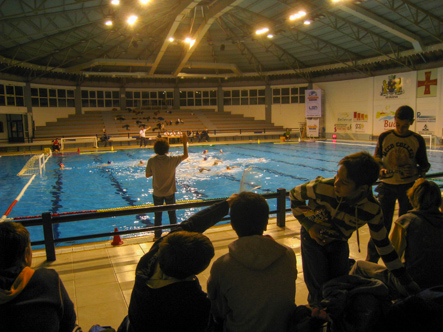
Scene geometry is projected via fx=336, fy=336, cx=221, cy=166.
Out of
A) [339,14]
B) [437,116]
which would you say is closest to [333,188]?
[339,14]

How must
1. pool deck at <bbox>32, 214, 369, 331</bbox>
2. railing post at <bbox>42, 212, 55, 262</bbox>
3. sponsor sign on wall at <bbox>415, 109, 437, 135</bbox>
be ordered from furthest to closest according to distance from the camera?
1. sponsor sign on wall at <bbox>415, 109, 437, 135</bbox>
2. railing post at <bbox>42, 212, 55, 262</bbox>
3. pool deck at <bbox>32, 214, 369, 331</bbox>

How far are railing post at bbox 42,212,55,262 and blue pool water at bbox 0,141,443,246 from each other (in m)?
2.60

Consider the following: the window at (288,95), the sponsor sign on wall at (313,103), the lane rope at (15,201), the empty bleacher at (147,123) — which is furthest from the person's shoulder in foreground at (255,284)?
the window at (288,95)

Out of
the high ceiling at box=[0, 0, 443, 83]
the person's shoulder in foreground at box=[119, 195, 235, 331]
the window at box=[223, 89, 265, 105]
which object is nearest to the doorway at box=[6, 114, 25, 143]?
the high ceiling at box=[0, 0, 443, 83]

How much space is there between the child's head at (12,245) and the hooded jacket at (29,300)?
1.9 inches

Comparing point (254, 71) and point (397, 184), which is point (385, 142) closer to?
point (397, 184)

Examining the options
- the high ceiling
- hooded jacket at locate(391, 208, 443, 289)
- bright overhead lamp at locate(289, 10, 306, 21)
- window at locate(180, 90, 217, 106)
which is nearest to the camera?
hooded jacket at locate(391, 208, 443, 289)

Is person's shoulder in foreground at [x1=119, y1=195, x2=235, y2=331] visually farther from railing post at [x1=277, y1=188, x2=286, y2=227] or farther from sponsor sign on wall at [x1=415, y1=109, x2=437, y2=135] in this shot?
sponsor sign on wall at [x1=415, y1=109, x2=437, y2=135]

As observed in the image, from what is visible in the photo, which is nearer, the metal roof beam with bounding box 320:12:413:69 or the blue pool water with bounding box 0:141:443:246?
the blue pool water with bounding box 0:141:443:246

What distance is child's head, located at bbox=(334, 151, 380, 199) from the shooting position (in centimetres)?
205

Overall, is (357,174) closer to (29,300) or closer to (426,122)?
(29,300)

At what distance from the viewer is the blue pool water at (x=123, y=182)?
823cm

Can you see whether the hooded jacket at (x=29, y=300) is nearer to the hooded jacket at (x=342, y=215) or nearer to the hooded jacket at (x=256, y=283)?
the hooded jacket at (x=256, y=283)

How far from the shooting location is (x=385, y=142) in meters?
3.79
